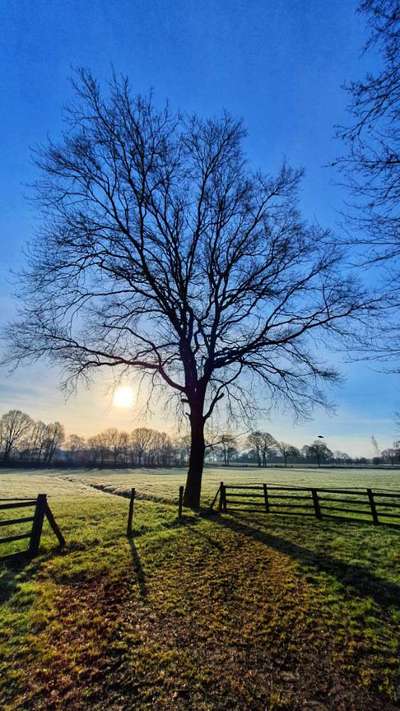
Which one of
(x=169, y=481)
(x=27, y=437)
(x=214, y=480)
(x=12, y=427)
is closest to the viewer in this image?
(x=169, y=481)

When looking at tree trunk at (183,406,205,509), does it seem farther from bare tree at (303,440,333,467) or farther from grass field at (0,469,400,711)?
bare tree at (303,440,333,467)

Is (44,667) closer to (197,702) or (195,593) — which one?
(197,702)

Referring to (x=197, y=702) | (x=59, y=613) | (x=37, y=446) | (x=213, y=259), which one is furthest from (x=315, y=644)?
(x=37, y=446)

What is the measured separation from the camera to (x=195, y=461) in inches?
Result: 484

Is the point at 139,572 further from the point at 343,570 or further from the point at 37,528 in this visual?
the point at 343,570

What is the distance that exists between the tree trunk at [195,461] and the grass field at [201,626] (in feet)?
14.0

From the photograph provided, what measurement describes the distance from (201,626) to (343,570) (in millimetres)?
3869

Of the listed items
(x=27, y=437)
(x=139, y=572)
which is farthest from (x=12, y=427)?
(x=139, y=572)

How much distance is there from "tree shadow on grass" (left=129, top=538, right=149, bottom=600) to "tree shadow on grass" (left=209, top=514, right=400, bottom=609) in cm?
357

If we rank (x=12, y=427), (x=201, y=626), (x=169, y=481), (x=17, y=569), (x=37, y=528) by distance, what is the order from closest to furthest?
(x=201, y=626) < (x=17, y=569) < (x=37, y=528) < (x=169, y=481) < (x=12, y=427)

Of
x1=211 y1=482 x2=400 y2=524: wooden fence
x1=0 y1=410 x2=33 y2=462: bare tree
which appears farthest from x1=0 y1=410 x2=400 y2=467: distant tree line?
x1=211 y1=482 x2=400 y2=524: wooden fence

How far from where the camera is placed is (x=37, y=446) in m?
89.6

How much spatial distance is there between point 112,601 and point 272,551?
4.42 meters

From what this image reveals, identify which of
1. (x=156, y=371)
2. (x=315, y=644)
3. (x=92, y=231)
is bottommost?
(x=315, y=644)
